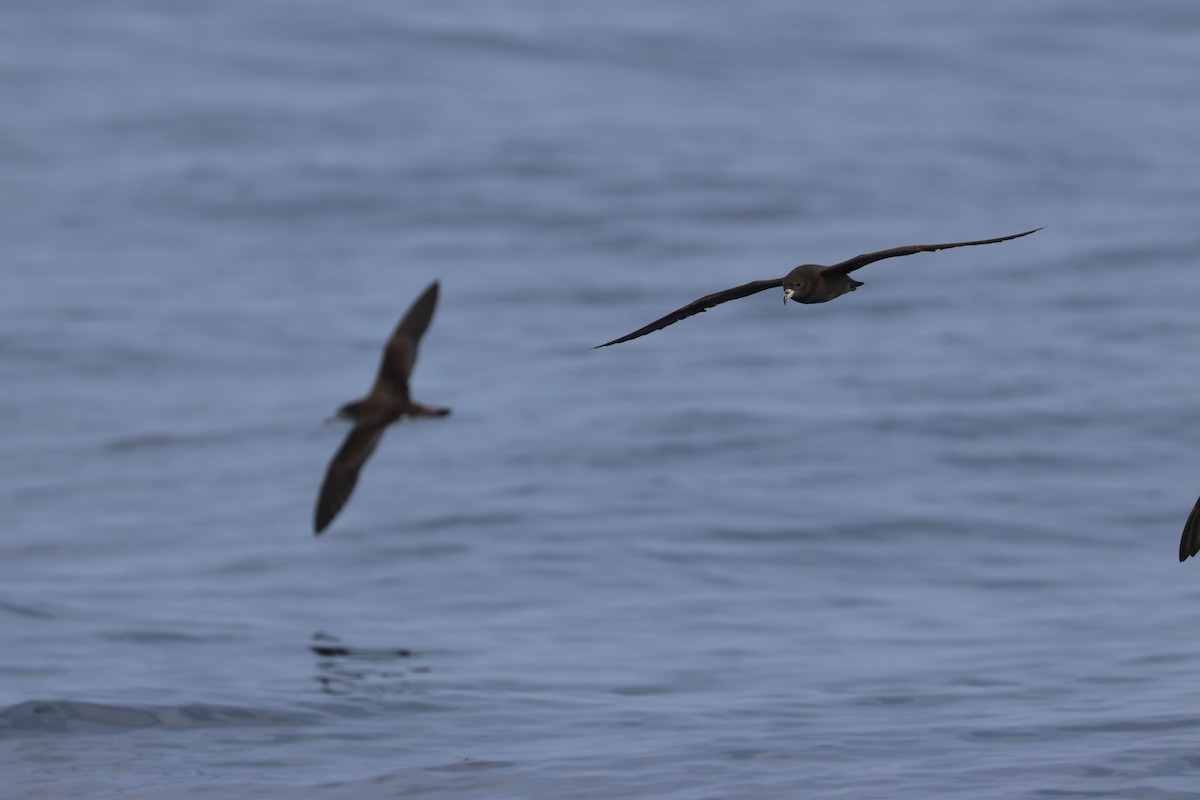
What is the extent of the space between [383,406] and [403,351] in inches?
16.9

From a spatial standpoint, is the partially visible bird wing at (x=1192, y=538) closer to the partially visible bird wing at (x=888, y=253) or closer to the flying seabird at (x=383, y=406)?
the partially visible bird wing at (x=888, y=253)

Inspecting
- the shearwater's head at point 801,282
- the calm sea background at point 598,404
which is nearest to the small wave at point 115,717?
the calm sea background at point 598,404

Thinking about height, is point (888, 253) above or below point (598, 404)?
above

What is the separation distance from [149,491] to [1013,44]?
2288 centimetres

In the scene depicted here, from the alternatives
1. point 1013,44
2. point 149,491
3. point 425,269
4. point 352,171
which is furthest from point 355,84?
point 149,491

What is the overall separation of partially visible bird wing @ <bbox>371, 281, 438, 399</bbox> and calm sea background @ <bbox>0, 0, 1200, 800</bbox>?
5.75ft

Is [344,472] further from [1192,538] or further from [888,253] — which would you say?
[888,253]

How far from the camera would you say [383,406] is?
45.8 ft

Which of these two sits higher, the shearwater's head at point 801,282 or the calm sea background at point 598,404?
the shearwater's head at point 801,282

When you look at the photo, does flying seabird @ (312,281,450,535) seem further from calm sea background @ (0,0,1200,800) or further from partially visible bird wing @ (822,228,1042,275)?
partially visible bird wing @ (822,228,1042,275)

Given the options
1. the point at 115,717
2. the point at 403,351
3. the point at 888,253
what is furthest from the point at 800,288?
the point at 403,351

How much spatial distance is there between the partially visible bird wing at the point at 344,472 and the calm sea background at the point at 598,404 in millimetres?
894

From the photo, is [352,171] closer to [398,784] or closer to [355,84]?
[355,84]

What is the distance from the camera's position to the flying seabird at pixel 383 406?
13875mm
